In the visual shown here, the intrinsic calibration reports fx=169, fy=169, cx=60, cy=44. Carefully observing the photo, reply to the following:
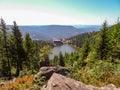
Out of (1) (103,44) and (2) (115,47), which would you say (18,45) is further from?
(2) (115,47)

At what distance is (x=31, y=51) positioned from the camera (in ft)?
133

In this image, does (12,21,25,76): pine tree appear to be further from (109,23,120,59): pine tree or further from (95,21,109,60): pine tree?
(109,23,120,59): pine tree

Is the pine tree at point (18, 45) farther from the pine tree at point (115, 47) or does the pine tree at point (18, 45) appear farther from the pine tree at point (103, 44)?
the pine tree at point (115, 47)

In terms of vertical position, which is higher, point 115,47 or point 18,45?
point 115,47

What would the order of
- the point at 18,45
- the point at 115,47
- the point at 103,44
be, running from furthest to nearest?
the point at 18,45 → the point at 103,44 → the point at 115,47

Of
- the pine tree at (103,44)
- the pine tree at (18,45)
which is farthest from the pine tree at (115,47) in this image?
the pine tree at (18,45)

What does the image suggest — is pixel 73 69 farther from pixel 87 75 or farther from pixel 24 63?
pixel 24 63

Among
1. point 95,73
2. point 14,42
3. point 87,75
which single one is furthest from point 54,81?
point 14,42

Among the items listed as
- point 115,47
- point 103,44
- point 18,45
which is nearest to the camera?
point 115,47

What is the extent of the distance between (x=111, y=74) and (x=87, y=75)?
121cm

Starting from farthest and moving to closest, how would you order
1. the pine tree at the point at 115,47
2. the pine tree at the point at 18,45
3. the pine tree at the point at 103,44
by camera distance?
the pine tree at the point at 18,45 → the pine tree at the point at 103,44 → the pine tree at the point at 115,47

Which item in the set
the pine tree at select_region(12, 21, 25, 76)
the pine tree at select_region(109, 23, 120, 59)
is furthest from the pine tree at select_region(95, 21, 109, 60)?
the pine tree at select_region(12, 21, 25, 76)

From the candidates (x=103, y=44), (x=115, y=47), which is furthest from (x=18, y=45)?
(x=115, y=47)

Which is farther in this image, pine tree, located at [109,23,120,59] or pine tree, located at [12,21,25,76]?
pine tree, located at [12,21,25,76]
